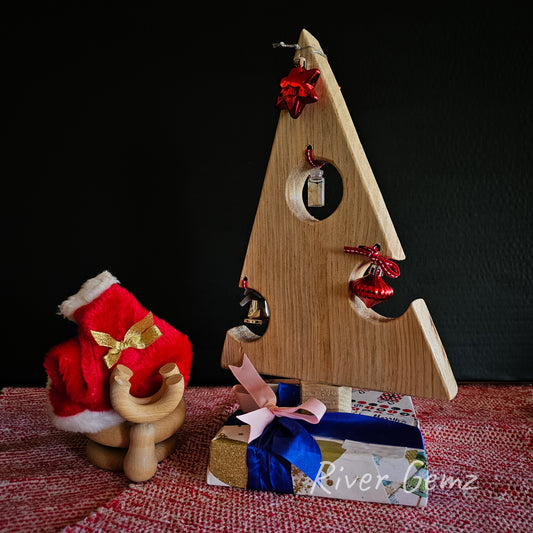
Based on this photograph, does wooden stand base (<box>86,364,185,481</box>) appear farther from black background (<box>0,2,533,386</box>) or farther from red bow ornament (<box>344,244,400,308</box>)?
black background (<box>0,2,533,386</box>)

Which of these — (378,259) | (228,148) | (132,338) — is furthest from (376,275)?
(228,148)

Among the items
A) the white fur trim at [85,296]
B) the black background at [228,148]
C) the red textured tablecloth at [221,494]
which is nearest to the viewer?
the red textured tablecloth at [221,494]

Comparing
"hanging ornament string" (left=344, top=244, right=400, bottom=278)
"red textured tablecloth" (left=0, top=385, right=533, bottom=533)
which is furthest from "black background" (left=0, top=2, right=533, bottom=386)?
"hanging ornament string" (left=344, top=244, right=400, bottom=278)

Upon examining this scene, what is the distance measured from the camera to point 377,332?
2.42ft

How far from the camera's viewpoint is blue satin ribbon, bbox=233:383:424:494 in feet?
2.24

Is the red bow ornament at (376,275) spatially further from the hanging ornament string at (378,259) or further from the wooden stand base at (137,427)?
the wooden stand base at (137,427)

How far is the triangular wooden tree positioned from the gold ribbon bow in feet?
0.48

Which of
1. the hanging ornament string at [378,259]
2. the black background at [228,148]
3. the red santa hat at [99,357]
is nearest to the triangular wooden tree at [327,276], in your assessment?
the hanging ornament string at [378,259]

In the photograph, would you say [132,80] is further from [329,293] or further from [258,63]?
[329,293]

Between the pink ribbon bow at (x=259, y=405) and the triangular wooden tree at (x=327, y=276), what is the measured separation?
0.12ft

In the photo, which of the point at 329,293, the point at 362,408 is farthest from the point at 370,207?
the point at 362,408

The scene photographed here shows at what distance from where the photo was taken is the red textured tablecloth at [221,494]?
2.08 ft

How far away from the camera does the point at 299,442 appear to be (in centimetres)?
69

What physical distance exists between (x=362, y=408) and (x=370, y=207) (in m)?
0.34
